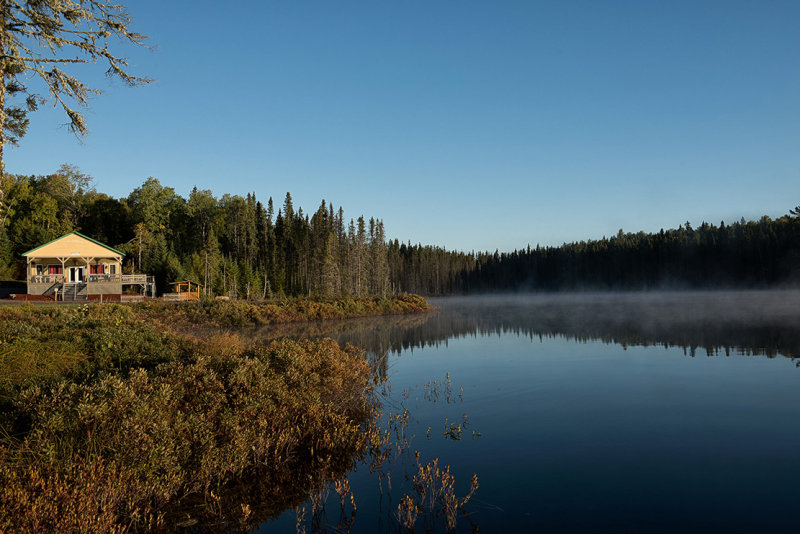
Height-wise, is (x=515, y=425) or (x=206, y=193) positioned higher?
(x=206, y=193)

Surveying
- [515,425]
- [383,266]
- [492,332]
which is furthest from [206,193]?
[515,425]

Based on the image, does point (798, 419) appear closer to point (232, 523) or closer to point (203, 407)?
point (232, 523)

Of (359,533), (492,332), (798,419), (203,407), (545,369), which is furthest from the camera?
(492,332)

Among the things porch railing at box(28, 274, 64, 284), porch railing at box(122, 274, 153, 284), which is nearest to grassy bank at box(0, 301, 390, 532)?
porch railing at box(122, 274, 153, 284)

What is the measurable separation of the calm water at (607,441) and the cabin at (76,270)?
119 feet

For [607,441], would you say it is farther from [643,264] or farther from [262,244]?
[643,264]

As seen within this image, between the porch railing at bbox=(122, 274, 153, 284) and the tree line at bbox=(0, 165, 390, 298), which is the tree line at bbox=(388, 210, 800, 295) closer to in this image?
the tree line at bbox=(0, 165, 390, 298)

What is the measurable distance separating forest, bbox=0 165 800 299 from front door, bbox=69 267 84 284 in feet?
44.4

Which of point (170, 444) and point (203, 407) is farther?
point (203, 407)

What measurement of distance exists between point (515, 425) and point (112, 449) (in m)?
9.79

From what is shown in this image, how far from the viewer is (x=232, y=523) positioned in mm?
7262

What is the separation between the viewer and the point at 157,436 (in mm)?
7953

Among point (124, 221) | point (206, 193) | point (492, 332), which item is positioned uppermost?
point (206, 193)

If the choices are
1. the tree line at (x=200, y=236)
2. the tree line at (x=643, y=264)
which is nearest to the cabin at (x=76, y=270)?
the tree line at (x=200, y=236)
